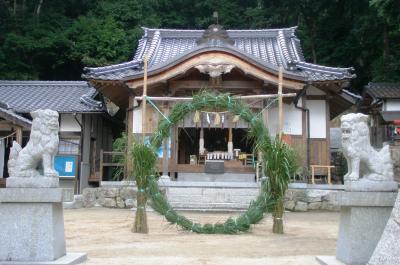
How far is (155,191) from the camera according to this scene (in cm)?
866

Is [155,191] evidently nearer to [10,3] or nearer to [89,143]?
[89,143]

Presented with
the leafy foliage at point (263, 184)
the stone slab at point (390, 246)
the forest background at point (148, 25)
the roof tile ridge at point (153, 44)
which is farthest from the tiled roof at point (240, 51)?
the stone slab at point (390, 246)

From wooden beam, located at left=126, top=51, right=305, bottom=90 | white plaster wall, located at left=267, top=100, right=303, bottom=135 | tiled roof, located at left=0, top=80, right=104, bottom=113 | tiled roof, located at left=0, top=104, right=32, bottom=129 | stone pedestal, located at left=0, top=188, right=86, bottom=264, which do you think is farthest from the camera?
tiled roof, located at left=0, top=80, right=104, bottom=113

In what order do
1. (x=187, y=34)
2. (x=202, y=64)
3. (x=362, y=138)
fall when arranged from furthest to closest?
1. (x=187, y=34)
2. (x=202, y=64)
3. (x=362, y=138)

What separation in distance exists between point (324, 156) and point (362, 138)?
34.5 feet

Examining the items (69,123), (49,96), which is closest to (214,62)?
(69,123)

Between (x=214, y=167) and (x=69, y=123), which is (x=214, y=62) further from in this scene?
(x=69, y=123)

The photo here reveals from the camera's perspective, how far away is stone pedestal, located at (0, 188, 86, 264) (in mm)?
5266

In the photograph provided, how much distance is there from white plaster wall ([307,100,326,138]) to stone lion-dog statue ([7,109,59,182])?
39.6ft

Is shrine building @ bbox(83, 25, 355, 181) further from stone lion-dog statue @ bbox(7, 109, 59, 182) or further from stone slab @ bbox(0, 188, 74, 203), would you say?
stone slab @ bbox(0, 188, 74, 203)

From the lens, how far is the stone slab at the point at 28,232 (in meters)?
5.27

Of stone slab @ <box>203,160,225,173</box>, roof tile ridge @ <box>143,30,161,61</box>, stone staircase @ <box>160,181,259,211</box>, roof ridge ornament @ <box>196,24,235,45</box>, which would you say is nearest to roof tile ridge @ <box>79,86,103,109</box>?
roof tile ridge @ <box>143,30,161,61</box>

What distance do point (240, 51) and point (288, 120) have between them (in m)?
3.05

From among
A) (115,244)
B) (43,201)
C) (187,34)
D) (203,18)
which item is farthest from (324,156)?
(203,18)
